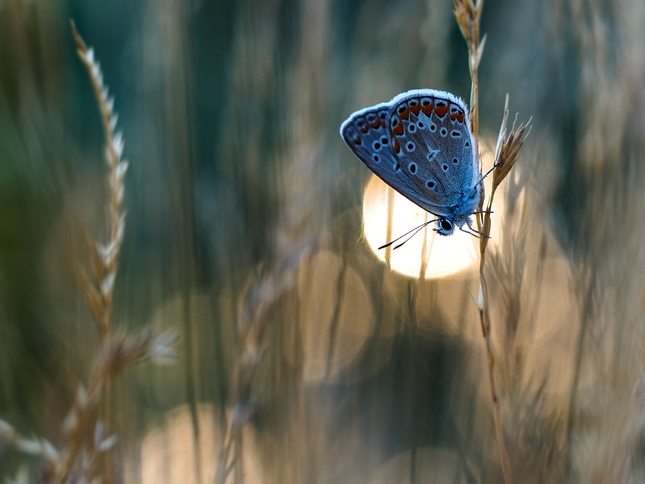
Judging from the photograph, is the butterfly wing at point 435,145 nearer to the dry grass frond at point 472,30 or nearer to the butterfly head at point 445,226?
the butterfly head at point 445,226

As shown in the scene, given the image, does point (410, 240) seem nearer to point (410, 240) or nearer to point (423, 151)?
point (410, 240)

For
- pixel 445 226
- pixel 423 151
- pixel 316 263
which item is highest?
pixel 423 151

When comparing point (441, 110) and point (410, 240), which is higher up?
point (441, 110)

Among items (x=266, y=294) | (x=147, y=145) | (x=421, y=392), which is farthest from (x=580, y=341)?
(x=147, y=145)

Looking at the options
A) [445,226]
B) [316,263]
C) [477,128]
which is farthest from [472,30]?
[316,263]

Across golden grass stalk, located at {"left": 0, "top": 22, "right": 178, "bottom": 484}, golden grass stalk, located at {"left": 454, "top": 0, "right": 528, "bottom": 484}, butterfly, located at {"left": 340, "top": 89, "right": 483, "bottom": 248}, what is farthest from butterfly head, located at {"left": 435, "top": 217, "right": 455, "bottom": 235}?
golden grass stalk, located at {"left": 0, "top": 22, "right": 178, "bottom": 484}
